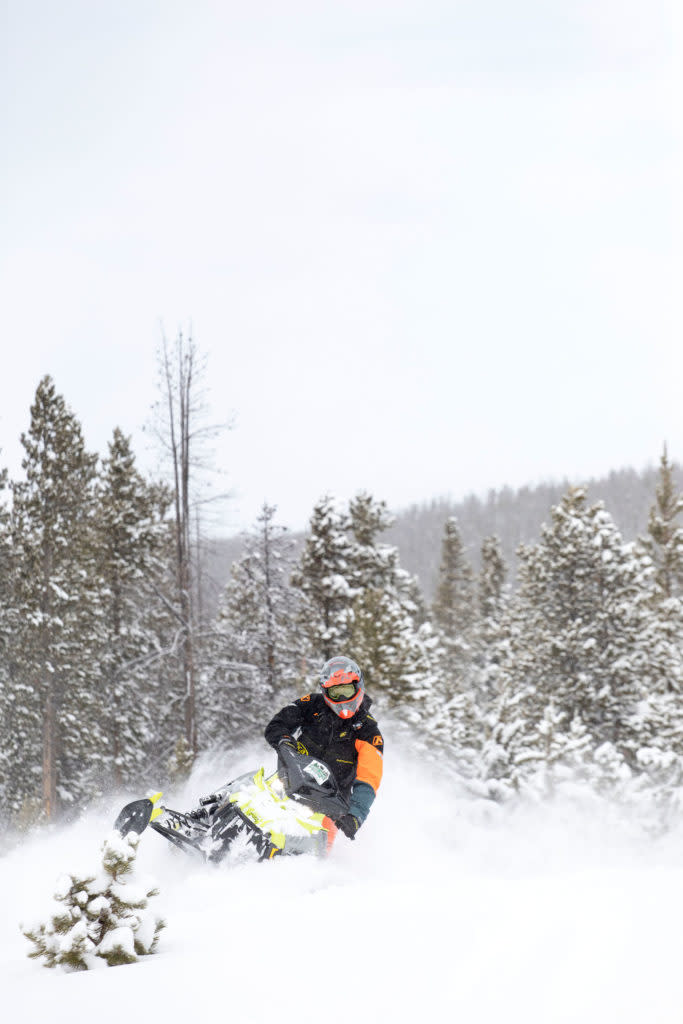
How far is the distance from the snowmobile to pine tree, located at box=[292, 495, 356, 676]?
54.0 feet

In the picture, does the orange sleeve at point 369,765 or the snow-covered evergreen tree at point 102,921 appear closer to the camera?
the snow-covered evergreen tree at point 102,921

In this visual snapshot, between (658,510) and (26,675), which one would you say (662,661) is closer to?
(658,510)

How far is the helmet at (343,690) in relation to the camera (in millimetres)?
7141

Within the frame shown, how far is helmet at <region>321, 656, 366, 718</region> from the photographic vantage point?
23.4 feet

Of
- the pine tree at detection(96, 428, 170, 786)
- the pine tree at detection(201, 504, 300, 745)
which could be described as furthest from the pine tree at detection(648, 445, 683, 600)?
the pine tree at detection(96, 428, 170, 786)

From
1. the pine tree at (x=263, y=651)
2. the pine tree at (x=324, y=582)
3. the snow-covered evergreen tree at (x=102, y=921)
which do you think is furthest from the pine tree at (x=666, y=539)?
the snow-covered evergreen tree at (x=102, y=921)

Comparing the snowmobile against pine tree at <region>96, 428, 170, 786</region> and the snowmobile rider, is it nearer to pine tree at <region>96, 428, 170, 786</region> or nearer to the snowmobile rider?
the snowmobile rider

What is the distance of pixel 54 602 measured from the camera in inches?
847

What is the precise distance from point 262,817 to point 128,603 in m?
20.9

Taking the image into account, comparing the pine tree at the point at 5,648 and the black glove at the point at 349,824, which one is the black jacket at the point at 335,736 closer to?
the black glove at the point at 349,824

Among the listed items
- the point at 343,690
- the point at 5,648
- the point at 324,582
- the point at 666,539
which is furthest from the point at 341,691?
the point at 666,539

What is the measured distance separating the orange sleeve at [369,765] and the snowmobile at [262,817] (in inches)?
10.3

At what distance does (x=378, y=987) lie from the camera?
3203 millimetres

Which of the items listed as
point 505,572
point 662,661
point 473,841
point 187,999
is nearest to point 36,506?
point 473,841
